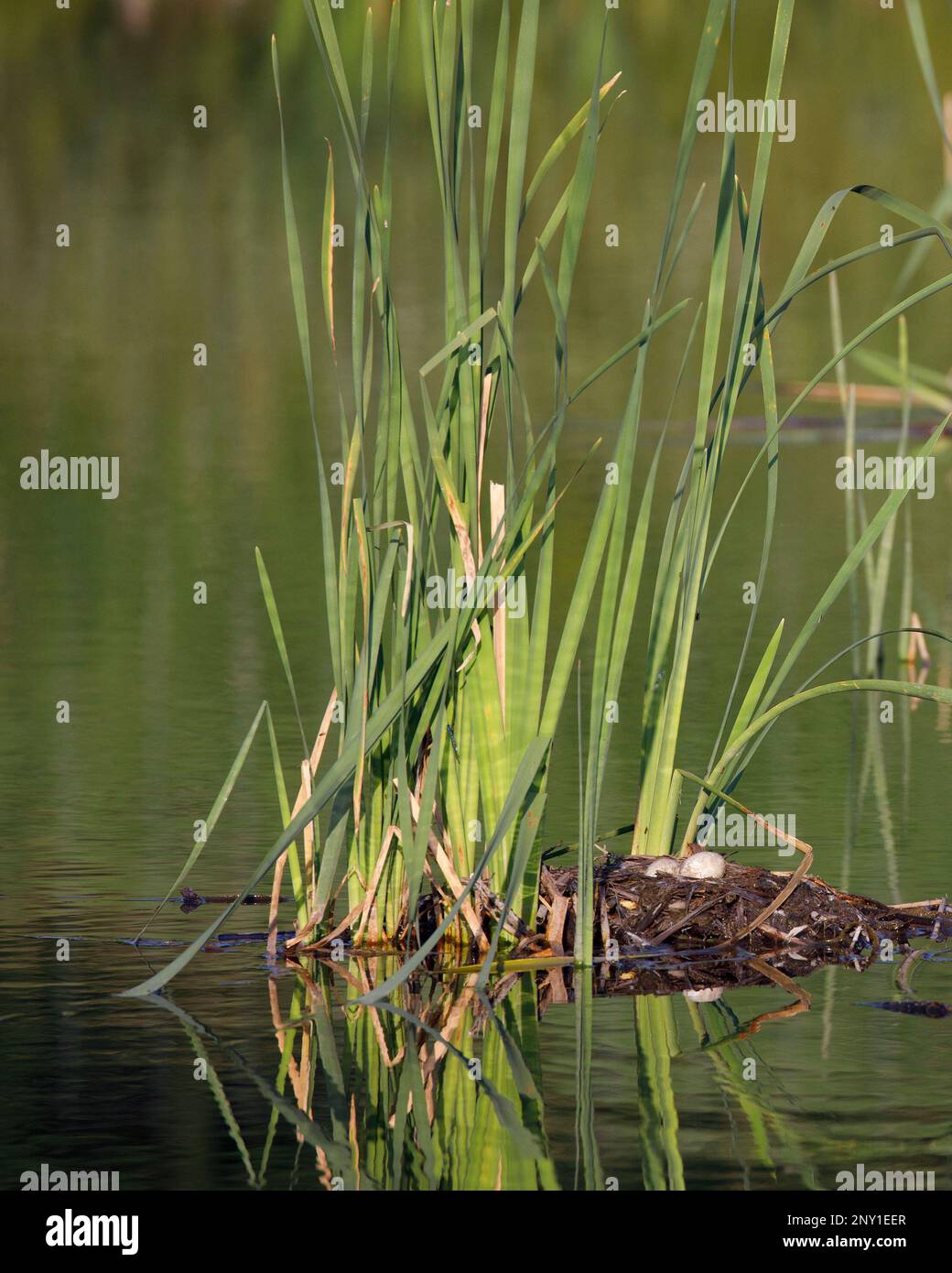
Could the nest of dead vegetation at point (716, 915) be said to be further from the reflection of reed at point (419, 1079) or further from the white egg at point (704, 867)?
the reflection of reed at point (419, 1079)

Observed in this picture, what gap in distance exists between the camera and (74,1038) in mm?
5180

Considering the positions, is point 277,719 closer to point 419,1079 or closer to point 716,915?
point 716,915

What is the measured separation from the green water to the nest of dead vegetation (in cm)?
25

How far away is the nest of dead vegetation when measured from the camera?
19.2 ft

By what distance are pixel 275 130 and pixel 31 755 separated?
21.8m

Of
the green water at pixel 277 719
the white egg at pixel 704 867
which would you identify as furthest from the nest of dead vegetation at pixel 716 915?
the green water at pixel 277 719

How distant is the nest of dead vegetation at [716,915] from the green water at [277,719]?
253mm

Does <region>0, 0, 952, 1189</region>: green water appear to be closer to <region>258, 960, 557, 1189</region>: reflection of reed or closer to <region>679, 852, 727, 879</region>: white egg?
<region>258, 960, 557, 1189</region>: reflection of reed

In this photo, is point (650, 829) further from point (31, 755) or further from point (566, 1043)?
point (31, 755)

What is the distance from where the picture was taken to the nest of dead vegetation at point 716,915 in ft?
19.2

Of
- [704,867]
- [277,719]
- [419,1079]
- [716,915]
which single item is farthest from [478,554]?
[277,719]

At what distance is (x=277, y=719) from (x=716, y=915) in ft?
10.1

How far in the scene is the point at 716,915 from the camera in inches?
232
